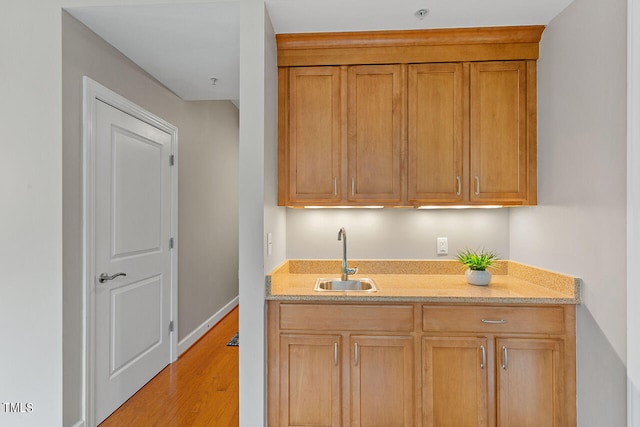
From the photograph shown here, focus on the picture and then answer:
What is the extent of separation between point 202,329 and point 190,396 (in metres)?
1.28

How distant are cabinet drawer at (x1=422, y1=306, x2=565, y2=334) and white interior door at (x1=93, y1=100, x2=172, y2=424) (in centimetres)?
196

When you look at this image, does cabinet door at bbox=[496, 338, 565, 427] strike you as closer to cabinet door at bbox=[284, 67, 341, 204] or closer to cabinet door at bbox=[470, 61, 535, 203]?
cabinet door at bbox=[470, 61, 535, 203]

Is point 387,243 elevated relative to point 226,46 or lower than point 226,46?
lower

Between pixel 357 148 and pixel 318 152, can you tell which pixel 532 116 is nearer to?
pixel 357 148

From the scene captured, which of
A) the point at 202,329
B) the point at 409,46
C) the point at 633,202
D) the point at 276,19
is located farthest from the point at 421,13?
the point at 202,329

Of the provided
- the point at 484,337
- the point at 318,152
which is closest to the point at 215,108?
the point at 318,152

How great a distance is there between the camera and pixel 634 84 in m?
1.53

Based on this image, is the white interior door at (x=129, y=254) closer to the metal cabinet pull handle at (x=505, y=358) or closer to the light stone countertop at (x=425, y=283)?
the light stone countertop at (x=425, y=283)

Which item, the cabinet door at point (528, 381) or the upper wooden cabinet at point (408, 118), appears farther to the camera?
the upper wooden cabinet at point (408, 118)

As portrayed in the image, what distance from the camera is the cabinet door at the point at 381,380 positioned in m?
1.91

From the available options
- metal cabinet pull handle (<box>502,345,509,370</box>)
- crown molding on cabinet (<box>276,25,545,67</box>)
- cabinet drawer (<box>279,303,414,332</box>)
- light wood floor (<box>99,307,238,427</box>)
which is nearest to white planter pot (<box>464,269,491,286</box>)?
metal cabinet pull handle (<box>502,345,509,370</box>)

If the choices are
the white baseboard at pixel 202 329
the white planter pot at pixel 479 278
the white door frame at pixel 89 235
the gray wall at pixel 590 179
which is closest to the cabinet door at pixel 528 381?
the gray wall at pixel 590 179

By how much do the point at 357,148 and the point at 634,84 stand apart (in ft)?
4.32

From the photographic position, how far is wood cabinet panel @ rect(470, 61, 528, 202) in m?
2.22
